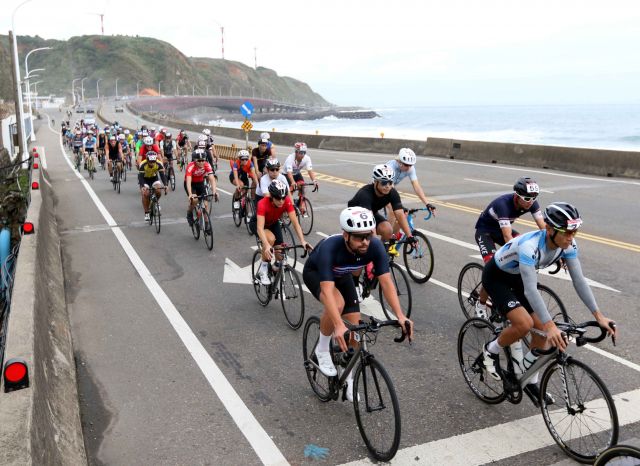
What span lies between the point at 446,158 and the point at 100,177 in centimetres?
1622

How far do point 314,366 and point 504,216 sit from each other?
301 cm

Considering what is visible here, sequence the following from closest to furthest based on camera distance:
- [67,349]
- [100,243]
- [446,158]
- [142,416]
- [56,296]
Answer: [142,416]
[67,349]
[56,296]
[100,243]
[446,158]

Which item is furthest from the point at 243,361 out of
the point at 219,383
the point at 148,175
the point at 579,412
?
the point at 148,175

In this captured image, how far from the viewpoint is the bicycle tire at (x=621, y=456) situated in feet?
10.7

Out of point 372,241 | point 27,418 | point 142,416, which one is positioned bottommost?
point 142,416

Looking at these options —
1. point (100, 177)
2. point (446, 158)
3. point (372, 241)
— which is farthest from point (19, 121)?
point (372, 241)

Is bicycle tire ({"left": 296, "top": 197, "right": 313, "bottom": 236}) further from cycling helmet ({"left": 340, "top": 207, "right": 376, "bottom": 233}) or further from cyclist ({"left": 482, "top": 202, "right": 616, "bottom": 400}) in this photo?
cycling helmet ({"left": 340, "top": 207, "right": 376, "bottom": 233})

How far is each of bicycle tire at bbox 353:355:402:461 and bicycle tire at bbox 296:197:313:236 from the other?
27.3ft

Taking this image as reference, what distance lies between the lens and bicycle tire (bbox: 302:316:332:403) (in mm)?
5438

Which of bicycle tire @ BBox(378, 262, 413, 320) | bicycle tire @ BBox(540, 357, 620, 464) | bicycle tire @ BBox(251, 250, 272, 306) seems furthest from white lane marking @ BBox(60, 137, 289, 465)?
bicycle tire @ BBox(378, 262, 413, 320)

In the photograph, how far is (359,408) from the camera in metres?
4.71

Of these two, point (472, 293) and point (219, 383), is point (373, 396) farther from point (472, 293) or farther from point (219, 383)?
point (472, 293)

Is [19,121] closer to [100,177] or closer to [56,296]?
[100,177]

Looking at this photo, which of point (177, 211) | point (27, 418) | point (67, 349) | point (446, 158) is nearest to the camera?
point (27, 418)
